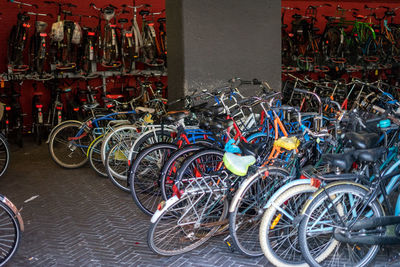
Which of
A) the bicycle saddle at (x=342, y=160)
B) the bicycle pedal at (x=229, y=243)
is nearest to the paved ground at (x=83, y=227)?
the bicycle pedal at (x=229, y=243)

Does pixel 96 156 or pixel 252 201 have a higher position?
pixel 252 201

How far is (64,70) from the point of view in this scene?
29.8ft

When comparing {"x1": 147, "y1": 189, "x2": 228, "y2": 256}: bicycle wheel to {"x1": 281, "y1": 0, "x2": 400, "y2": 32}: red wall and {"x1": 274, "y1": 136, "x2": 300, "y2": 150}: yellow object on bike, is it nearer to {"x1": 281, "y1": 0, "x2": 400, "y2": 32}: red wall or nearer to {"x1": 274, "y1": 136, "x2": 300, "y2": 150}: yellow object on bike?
{"x1": 274, "y1": 136, "x2": 300, "y2": 150}: yellow object on bike

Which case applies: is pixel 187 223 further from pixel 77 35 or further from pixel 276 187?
pixel 77 35

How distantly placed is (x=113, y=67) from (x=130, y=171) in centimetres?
564

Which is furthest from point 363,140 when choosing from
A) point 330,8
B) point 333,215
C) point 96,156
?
point 330,8

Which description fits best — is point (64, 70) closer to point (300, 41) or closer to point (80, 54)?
point (80, 54)

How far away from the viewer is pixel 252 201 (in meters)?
3.81

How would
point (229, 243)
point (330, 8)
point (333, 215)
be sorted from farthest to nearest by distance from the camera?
1. point (330, 8)
2. point (229, 243)
3. point (333, 215)

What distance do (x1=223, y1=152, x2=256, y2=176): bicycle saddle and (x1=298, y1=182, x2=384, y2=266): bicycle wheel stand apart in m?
0.63

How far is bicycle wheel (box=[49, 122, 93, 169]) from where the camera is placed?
254 inches

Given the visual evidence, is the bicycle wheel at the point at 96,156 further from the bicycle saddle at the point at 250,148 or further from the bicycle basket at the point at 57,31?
the bicycle basket at the point at 57,31

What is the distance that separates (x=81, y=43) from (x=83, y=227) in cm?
560

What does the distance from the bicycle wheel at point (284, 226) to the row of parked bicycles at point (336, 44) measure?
739 centimetres
